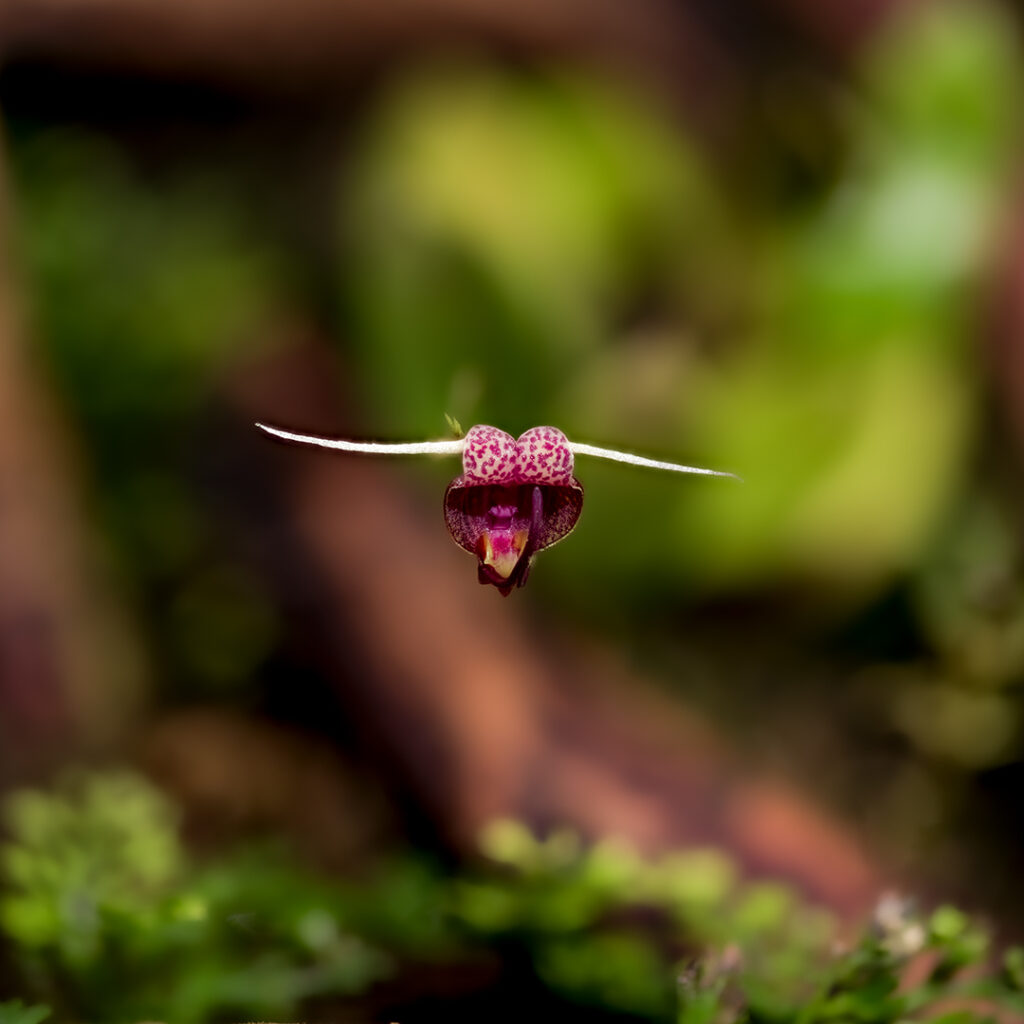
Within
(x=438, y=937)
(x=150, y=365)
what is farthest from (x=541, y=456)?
(x=150, y=365)

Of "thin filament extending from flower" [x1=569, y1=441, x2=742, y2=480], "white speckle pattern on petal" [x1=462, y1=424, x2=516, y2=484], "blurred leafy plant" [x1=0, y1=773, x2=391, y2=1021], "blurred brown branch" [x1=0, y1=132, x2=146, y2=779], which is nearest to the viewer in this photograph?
"thin filament extending from flower" [x1=569, y1=441, x2=742, y2=480]

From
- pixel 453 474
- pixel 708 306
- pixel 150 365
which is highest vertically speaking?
pixel 708 306

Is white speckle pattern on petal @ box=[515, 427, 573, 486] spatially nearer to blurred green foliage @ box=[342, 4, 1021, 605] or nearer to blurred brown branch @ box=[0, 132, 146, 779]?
blurred brown branch @ box=[0, 132, 146, 779]

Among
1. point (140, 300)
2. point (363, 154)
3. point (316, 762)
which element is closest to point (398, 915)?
point (316, 762)

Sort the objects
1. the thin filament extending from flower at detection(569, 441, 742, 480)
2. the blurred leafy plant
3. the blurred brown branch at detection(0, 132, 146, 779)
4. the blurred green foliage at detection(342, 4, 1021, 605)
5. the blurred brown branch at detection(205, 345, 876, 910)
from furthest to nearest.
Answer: the blurred green foliage at detection(342, 4, 1021, 605) → the blurred brown branch at detection(0, 132, 146, 779) → the blurred brown branch at detection(205, 345, 876, 910) → the blurred leafy plant → the thin filament extending from flower at detection(569, 441, 742, 480)

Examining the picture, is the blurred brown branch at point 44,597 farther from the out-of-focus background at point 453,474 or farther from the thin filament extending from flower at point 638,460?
the thin filament extending from flower at point 638,460

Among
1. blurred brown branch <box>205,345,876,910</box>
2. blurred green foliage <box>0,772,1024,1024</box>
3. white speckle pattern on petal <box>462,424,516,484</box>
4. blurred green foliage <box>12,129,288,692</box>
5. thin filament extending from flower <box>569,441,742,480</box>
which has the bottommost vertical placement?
blurred green foliage <box>0,772,1024,1024</box>

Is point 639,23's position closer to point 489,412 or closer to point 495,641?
point 489,412

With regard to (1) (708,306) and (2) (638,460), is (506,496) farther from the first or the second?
(1) (708,306)

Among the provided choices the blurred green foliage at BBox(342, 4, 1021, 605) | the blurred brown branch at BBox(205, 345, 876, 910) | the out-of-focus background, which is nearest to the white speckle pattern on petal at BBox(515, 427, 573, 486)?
the out-of-focus background
